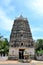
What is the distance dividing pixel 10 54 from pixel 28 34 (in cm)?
703

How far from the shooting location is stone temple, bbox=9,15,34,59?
173 feet

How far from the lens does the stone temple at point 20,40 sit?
5277cm

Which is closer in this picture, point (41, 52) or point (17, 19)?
point (41, 52)

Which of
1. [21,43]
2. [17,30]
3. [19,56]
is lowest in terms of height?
[19,56]

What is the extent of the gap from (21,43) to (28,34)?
3.00 meters

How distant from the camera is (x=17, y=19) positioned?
54.5 m

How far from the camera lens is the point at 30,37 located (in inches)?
2100

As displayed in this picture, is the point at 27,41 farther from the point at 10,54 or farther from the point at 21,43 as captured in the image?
the point at 10,54

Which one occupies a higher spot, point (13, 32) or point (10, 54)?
point (13, 32)

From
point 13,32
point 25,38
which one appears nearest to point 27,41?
point 25,38

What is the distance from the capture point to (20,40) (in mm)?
53312

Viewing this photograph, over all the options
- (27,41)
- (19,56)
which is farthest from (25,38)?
(19,56)

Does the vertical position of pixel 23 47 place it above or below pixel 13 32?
below

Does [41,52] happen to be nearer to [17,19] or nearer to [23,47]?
[23,47]
